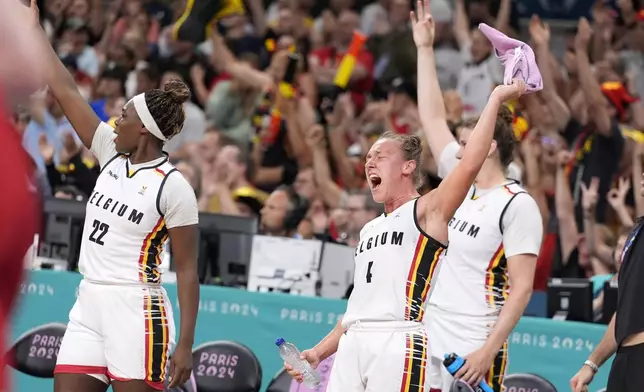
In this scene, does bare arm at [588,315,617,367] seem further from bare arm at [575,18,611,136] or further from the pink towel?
bare arm at [575,18,611,136]

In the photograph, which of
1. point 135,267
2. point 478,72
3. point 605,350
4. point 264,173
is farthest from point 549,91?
point 135,267

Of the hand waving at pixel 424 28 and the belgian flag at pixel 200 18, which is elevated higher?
the belgian flag at pixel 200 18

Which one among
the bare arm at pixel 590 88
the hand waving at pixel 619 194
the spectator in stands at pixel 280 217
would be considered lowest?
the spectator in stands at pixel 280 217

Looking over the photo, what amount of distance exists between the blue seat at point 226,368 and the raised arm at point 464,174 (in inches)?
120

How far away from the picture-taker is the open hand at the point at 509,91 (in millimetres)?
4828

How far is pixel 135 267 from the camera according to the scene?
5.53m

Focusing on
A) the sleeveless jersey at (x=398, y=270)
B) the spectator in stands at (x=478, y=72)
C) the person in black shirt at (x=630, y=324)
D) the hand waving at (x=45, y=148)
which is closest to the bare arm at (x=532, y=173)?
the spectator in stands at (x=478, y=72)

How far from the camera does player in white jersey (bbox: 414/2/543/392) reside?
5.63 meters

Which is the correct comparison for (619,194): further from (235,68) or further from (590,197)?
(235,68)

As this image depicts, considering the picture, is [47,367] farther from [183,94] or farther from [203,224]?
[183,94]

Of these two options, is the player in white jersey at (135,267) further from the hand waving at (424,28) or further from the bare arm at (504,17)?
the bare arm at (504,17)

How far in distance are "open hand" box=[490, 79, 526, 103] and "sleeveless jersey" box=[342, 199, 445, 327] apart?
552mm

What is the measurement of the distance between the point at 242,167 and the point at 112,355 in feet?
16.9

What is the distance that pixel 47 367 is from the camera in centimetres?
789
